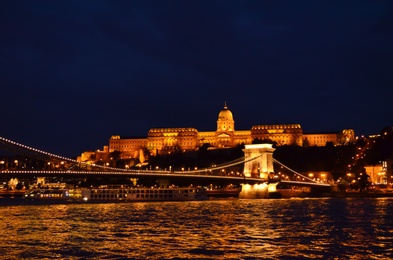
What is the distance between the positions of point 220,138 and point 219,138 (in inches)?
12.0

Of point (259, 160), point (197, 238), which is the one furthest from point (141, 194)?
point (197, 238)

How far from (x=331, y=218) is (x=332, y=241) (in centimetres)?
1031

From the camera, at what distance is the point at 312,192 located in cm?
7206

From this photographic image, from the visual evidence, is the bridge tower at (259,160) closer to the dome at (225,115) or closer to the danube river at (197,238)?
the danube river at (197,238)

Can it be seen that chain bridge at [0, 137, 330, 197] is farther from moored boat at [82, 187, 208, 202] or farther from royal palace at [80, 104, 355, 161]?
royal palace at [80, 104, 355, 161]

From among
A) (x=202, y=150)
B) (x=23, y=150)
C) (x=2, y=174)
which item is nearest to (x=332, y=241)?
(x=2, y=174)

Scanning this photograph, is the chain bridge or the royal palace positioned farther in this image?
the royal palace

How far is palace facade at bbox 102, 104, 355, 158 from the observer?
12875cm

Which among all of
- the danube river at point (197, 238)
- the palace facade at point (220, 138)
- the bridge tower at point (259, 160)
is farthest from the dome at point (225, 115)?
the danube river at point (197, 238)

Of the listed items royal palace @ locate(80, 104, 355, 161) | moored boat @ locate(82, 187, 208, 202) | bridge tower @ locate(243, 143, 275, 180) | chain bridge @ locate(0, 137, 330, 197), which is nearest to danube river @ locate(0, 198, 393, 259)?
chain bridge @ locate(0, 137, 330, 197)

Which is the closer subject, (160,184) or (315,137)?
(160,184)

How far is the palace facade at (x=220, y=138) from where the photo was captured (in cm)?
12875

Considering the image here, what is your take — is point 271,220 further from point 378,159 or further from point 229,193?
point 378,159

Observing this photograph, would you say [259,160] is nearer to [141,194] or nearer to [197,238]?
[141,194]
